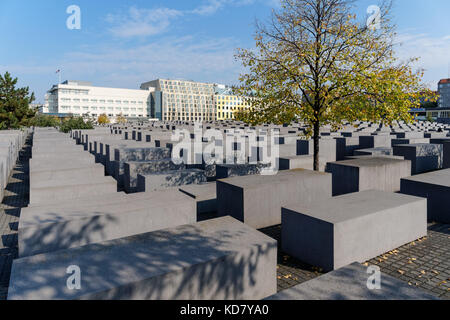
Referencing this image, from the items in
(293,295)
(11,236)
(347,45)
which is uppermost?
(347,45)

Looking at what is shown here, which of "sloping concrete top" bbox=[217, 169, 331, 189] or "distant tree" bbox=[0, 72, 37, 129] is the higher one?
"distant tree" bbox=[0, 72, 37, 129]

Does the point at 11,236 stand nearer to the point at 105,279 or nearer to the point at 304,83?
the point at 105,279

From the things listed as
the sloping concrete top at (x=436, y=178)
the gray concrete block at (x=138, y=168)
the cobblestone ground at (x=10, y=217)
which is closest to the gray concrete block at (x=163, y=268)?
the cobblestone ground at (x=10, y=217)

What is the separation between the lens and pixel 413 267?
5672 mm

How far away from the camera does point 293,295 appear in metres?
3.32

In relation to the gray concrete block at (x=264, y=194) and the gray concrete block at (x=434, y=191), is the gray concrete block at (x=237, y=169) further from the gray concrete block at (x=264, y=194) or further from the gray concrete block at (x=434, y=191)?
the gray concrete block at (x=434, y=191)

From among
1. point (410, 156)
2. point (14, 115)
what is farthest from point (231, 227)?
point (14, 115)

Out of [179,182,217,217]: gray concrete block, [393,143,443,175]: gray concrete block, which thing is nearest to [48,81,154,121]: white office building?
[393,143,443,175]: gray concrete block

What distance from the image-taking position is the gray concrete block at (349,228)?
5.60 m

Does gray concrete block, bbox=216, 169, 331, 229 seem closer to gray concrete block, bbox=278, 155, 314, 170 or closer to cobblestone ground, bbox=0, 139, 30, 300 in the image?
gray concrete block, bbox=278, 155, 314, 170

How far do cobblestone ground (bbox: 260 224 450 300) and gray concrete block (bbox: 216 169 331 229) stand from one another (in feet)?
4.23

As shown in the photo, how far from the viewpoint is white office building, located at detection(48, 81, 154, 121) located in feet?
Answer: 372

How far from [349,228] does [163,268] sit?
3.38 m

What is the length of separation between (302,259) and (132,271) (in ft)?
11.2
